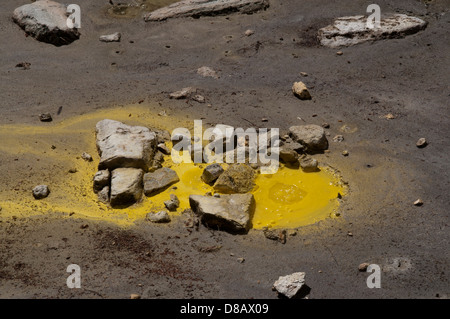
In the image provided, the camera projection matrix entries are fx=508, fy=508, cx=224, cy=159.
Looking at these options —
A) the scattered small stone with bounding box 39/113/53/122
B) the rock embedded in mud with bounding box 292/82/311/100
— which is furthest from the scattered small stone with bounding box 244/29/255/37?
the scattered small stone with bounding box 39/113/53/122

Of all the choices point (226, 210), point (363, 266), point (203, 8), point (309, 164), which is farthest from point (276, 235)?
point (203, 8)

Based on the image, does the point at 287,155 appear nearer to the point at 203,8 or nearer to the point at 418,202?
the point at 418,202

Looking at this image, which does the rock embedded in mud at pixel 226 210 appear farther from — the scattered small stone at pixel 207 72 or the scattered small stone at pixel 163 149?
the scattered small stone at pixel 207 72

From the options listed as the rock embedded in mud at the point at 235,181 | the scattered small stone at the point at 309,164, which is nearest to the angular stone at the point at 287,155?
the scattered small stone at the point at 309,164

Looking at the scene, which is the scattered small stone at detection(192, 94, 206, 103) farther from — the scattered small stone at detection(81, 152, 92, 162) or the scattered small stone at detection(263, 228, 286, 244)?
the scattered small stone at detection(263, 228, 286, 244)

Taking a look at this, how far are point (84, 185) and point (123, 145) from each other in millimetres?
701

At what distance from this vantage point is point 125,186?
20.0ft

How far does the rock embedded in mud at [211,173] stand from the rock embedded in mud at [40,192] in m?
1.92

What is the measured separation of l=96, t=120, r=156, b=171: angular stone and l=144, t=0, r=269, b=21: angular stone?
3.55 metres

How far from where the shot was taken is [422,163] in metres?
6.62

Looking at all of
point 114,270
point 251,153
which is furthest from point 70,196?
point 251,153

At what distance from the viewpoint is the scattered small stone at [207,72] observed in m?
8.38

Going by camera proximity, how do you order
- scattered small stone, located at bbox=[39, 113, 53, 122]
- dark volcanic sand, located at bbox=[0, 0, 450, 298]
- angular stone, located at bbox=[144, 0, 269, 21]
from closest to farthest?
dark volcanic sand, located at bbox=[0, 0, 450, 298] → scattered small stone, located at bbox=[39, 113, 53, 122] → angular stone, located at bbox=[144, 0, 269, 21]

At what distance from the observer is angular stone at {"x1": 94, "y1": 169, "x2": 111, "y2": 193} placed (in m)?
6.26
